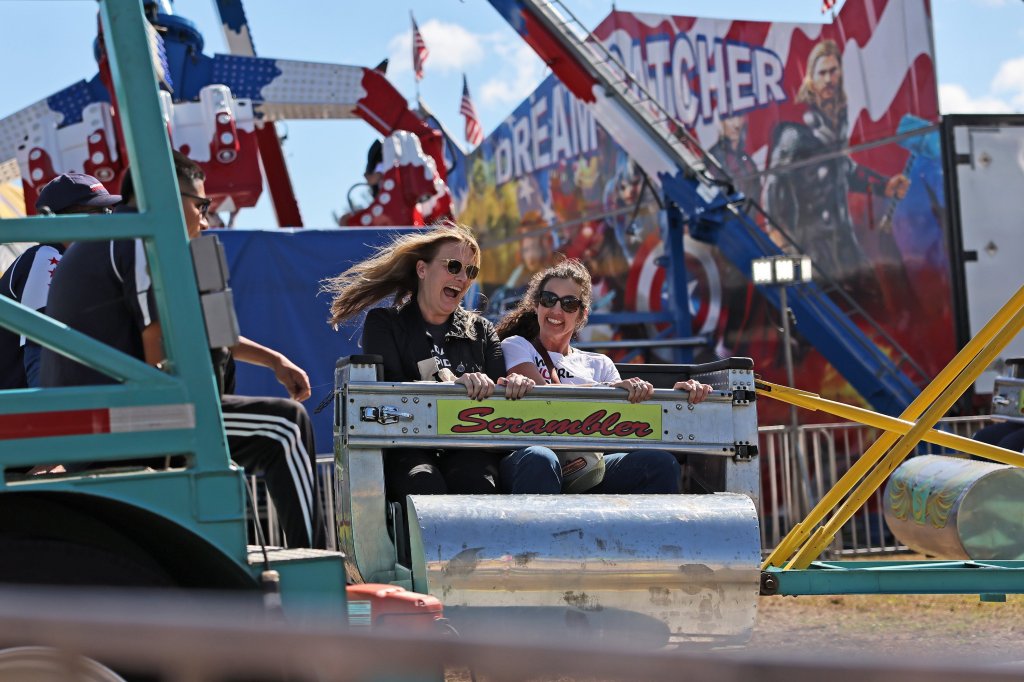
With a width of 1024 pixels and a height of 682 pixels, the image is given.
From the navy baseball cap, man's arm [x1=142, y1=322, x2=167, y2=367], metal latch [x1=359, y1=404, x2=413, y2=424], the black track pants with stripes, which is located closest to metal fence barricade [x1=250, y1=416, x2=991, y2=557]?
metal latch [x1=359, y1=404, x2=413, y2=424]

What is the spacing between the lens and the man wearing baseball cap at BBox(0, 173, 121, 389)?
3457 mm

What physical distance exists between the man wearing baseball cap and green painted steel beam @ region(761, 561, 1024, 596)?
2.55 metres

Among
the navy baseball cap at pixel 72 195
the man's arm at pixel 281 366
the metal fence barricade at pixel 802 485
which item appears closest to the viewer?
the navy baseball cap at pixel 72 195

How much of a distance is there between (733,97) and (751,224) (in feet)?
8.21

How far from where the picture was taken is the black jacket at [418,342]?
166 inches

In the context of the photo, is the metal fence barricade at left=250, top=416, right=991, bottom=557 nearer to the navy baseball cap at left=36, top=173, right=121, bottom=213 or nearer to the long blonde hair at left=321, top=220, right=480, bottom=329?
the long blonde hair at left=321, top=220, right=480, bottom=329

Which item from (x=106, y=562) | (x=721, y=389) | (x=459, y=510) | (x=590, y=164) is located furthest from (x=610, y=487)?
(x=590, y=164)

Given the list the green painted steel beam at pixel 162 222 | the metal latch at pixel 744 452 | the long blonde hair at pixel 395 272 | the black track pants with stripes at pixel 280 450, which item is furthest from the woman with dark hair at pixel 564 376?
the green painted steel beam at pixel 162 222

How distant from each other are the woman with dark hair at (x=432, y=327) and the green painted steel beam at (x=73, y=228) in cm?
174

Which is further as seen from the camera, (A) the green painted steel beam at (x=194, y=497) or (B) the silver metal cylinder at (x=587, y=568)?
(B) the silver metal cylinder at (x=587, y=568)

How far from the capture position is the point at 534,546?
3318mm

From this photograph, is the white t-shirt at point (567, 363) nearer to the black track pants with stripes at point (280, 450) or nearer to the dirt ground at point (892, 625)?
the dirt ground at point (892, 625)

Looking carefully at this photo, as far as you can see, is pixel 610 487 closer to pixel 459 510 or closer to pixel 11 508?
pixel 459 510

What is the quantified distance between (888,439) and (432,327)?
1.85m
